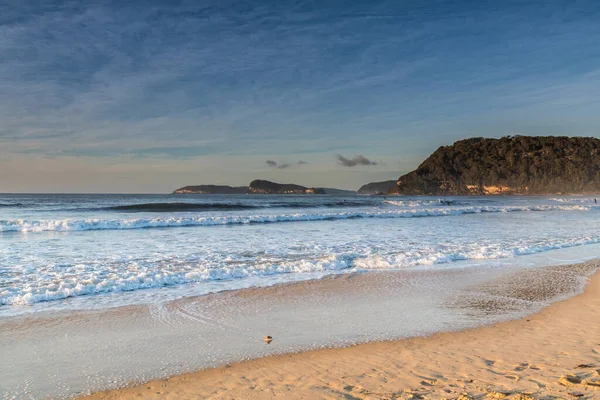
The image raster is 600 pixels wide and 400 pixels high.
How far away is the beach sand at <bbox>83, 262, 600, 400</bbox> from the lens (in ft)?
12.3

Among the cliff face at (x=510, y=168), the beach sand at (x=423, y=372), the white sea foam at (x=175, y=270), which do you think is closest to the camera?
the beach sand at (x=423, y=372)

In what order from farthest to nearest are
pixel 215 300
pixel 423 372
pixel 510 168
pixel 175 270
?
A: pixel 510 168 < pixel 175 270 < pixel 215 300 < pixel 423 372

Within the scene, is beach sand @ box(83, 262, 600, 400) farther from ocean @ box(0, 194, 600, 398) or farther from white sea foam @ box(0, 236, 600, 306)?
white sea foam @ box(0, 236, 600, 306)

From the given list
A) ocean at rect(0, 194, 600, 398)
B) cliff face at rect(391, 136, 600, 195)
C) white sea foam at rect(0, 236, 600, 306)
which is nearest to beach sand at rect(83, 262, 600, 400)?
ocean at rect(0, 194, 600, 398)

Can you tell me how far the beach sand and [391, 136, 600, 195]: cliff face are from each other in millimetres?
136898

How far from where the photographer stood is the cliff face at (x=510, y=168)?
411 feet

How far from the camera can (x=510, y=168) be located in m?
139

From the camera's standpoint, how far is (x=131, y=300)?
7.25m

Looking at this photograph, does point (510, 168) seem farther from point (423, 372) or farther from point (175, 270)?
point (423, 372)

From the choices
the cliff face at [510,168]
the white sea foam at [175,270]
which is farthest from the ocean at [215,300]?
the cliff face at [510,168]

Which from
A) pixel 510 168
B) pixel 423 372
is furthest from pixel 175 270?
pixel 510 168

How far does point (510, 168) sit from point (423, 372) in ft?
497

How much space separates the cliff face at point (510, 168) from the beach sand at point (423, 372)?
137 m

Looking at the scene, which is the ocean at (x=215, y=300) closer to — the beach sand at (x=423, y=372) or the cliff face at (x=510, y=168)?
the beach sand at (x=423, y=372)
